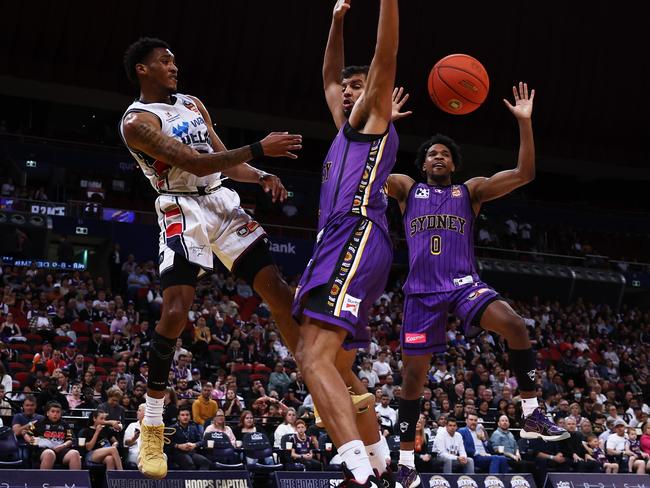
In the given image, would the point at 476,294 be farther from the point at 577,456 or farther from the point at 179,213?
the point at 577,456

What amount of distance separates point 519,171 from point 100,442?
7.47 metres

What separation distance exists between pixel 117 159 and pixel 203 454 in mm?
15372

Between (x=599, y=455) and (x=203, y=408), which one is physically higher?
(x=203, y=408)

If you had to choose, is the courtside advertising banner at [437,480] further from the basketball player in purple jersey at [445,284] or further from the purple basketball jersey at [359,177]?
the purple basketball jersey at [359,177]

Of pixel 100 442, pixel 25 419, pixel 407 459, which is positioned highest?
pixel 407 459

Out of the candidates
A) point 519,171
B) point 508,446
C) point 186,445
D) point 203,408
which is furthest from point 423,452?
point 519,171

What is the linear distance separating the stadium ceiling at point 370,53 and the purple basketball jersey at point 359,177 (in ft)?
66.9

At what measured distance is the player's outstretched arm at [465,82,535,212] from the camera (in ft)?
26.0

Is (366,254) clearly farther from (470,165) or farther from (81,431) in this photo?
(470,165)

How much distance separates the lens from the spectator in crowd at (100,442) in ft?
41.0

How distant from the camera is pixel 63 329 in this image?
17562mm

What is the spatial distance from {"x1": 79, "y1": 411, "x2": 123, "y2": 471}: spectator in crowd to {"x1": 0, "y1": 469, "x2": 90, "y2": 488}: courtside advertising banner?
916 millimetres

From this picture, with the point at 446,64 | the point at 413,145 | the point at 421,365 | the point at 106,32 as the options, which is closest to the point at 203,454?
the point at 421,365

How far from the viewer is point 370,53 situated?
2655 centimetres
